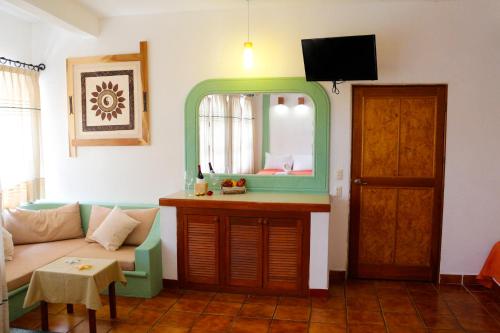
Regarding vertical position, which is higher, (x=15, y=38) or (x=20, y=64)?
(x=15, y=38)

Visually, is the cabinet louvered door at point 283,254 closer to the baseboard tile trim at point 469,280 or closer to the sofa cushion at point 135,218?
the sofa cushion at point 135,218

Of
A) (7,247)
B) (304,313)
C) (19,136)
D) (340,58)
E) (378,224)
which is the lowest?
(304,313)

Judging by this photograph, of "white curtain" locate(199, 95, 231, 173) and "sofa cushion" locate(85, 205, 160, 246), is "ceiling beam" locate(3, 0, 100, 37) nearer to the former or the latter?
"white curtain" locate(199, 95, 231, 173)

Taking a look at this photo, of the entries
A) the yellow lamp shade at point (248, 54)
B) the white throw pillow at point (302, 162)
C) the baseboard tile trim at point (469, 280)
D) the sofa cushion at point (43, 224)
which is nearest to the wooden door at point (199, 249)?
the white throw pillow at point (302, 162)

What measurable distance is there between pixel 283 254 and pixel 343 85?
1.69 metres

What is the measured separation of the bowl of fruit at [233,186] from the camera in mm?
3561

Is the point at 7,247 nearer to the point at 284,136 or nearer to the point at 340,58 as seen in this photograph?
the point at 284,136

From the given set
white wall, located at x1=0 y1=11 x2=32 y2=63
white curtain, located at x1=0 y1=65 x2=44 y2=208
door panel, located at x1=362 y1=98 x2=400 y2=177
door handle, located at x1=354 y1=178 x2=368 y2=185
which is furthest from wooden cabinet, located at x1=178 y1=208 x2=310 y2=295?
white wall, located at x1=0 y1=11 x2=32 y2=63

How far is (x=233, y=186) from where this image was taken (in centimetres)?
362

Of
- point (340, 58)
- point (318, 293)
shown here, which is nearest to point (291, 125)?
point (340, 58)

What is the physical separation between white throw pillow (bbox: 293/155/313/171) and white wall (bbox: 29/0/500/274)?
22 centimetres

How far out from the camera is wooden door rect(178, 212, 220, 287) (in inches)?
132

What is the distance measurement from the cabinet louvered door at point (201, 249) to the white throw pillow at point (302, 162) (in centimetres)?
96

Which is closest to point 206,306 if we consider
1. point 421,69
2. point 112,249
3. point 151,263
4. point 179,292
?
point 179,292
